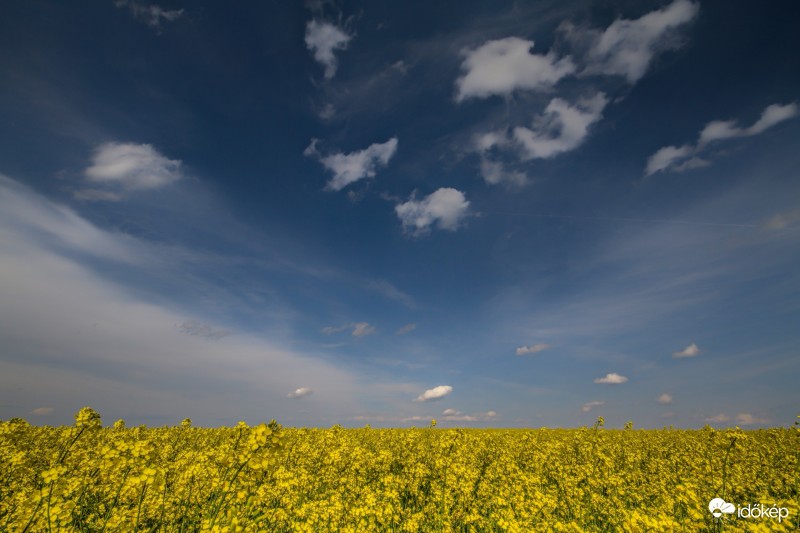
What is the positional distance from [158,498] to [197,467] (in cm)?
133

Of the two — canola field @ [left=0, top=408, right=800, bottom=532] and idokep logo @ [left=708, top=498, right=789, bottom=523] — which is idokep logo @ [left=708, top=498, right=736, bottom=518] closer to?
idokep logo @ [left=708, top=498, right=789, bottom=523]

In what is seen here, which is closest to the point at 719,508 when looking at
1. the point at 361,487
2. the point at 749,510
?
the point at 749,510

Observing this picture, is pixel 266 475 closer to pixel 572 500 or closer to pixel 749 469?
pixel 572 500

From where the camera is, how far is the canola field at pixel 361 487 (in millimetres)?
5367

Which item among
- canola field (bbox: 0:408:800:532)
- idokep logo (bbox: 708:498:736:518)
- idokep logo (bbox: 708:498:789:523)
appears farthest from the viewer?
idokep logo (bbox: 708:498:789:523)

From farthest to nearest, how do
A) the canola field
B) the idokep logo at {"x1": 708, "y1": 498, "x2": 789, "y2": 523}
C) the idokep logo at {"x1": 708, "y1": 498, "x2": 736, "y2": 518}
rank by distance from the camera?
the idokep logo at {"x1": 708, "y1": 498, "x2": 789, "y2": 523} < the idokep logo at {"x1": 708, "y1": 498, "x2": 736, "y2": 518} < the canola field

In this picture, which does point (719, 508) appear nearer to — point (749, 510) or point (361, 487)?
point (749, 510)

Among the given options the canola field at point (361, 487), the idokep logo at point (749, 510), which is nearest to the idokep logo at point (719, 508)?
the idokep logo at point (749, 510)

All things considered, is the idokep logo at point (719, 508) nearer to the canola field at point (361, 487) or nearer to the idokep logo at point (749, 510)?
the idokep logo at point (749, 510)

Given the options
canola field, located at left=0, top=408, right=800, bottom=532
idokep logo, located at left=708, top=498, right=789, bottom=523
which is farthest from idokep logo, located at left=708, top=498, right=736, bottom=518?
canola field, located at left=0, top=408, right=800, bottom=532

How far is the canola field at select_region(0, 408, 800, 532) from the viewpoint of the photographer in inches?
211

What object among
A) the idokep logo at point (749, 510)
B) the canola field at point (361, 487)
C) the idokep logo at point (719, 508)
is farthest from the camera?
the idokep logo at point (749, 510)

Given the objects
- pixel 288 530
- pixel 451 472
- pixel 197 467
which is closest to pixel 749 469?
pixel 451 472

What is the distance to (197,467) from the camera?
8.05 m
